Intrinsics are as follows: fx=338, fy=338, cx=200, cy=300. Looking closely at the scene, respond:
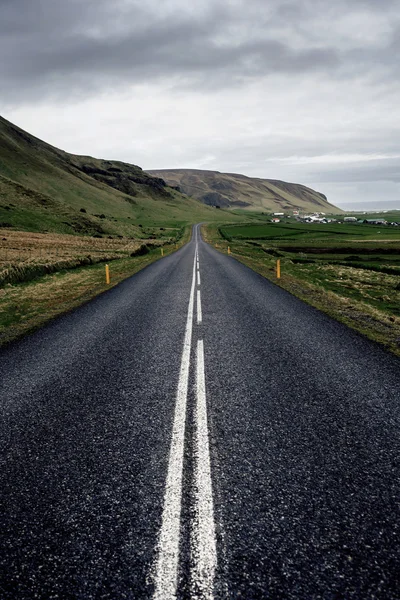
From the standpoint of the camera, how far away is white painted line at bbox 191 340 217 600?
8.21 feet

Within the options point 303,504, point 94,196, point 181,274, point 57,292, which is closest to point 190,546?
point 303,504

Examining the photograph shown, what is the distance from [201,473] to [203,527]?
73 cm

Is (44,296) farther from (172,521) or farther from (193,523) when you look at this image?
(193,523)

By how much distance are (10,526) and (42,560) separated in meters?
0.57

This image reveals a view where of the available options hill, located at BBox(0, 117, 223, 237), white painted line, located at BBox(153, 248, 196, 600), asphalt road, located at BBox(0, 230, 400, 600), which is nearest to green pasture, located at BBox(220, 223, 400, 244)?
hill, located at BBox(0, 117, 223, 237)

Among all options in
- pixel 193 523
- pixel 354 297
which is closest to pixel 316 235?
pixel 354 297

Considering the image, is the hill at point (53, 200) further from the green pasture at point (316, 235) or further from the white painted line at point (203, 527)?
the white painted line at point (203, 527)

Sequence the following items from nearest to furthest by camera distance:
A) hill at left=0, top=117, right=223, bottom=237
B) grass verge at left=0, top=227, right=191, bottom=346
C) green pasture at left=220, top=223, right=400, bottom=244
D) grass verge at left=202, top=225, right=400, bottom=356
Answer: grass verge at left=202, top=225, right=400, bottom=356
grass verge at left=0, top=227, right=191, bottom=346
green pasture at left=220, top=223, right=400, bottom=244
hill at left=0, top=117, right=223, bottom=237

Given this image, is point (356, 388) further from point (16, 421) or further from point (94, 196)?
point (94, 196)

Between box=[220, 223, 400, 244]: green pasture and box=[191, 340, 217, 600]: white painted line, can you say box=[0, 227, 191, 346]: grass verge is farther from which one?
box=[220, 223, 400, 244]: green pasture

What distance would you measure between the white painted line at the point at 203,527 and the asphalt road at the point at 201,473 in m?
0.01

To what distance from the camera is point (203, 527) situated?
301cm

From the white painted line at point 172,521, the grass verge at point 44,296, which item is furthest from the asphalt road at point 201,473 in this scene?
the grass verge at point 44,296

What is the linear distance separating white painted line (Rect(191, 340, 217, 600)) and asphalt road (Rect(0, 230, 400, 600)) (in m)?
0.01
